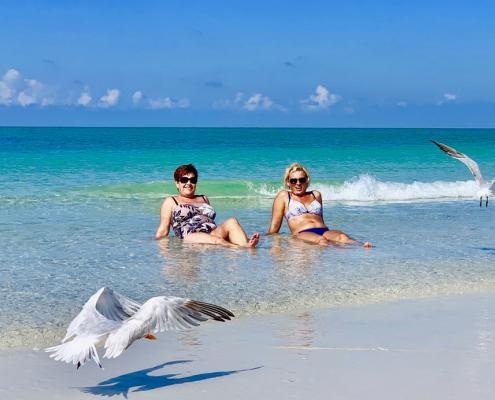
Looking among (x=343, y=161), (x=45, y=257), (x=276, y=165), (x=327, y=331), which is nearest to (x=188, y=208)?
(x=45, y=257)

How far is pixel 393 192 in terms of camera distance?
67.7ft

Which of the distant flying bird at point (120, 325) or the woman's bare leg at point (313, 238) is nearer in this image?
the distant flying bird at point (120, 325)

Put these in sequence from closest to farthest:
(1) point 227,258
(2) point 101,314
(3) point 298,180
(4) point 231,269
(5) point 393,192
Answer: (2) point 101,314
(4) point 231,269
(1) point 227,258
(3) point 298,180
(5) point 393,192

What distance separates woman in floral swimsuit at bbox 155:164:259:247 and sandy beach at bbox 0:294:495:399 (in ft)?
12.9

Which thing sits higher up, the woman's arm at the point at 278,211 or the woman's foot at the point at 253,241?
the woman's arm at the point at 278,211

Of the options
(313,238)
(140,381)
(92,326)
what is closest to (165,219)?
(313,238)

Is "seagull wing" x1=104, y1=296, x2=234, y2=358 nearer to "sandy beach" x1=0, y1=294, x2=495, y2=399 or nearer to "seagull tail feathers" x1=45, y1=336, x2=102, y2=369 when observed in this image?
"seagull tail feathers" x1=45, y1=336, x2=102, y2=369

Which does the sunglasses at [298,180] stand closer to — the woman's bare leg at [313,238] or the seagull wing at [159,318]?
the woman's bare leg at [313,238]

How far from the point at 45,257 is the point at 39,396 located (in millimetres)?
4865

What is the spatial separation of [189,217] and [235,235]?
0.79 m

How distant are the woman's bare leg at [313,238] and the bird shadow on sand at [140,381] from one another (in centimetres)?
529

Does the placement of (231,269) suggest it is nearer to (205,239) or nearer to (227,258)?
(227,258)

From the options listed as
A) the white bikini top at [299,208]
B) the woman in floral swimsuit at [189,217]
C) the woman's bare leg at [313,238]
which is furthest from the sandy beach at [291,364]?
the white bikini top at [299,208]

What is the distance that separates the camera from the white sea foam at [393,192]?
19112 millimetres
